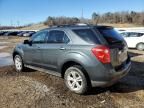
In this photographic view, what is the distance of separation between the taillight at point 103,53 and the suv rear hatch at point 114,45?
132 millimetres

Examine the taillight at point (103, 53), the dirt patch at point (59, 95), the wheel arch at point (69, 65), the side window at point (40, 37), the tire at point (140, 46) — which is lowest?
the tire at point (140, 46)

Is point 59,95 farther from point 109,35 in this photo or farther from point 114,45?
point 109,35

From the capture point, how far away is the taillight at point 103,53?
5.81 meters

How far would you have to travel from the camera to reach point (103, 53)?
19.1 feet

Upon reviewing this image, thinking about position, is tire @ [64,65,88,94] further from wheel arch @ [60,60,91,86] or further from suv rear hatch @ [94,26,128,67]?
suv rear hatch @ [94,26,128,67]

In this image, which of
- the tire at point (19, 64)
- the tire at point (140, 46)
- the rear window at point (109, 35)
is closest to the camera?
the rear window at point (109, 35)

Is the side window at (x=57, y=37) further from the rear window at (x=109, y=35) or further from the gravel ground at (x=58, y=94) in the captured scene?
the gravel ground at (x=58, y=94)

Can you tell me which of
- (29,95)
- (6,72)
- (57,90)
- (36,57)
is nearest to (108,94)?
(57,90)

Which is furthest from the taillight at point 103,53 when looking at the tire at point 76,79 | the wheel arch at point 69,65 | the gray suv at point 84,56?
the tire at point 76,79

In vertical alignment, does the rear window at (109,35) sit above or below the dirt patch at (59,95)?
above

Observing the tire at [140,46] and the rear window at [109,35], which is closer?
the rear window at [109,35]

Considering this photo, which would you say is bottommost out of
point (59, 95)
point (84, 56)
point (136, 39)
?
point (59, 95)

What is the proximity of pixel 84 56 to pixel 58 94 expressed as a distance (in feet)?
4.21

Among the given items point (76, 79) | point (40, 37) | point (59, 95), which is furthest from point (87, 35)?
point (40, 37)
